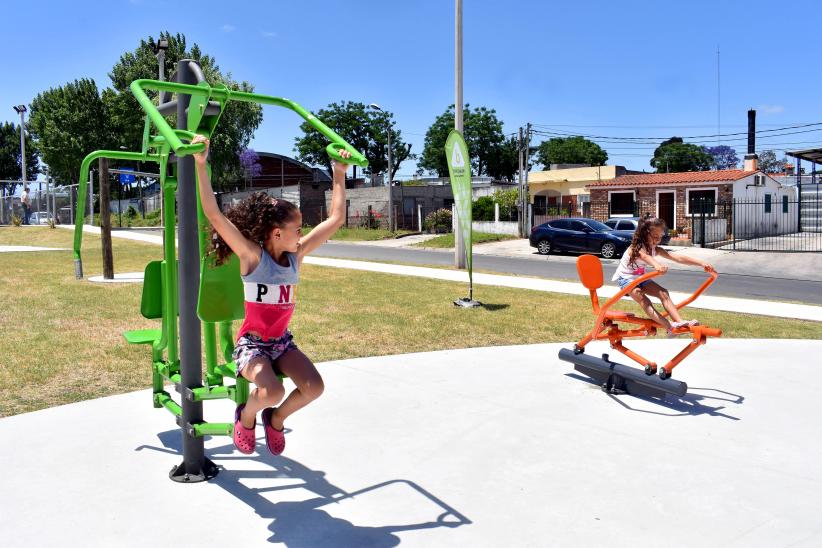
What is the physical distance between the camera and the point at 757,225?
109ft

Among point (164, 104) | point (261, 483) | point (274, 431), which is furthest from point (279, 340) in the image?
point (164, 104)

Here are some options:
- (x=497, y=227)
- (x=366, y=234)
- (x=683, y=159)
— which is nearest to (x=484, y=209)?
(x=497, y=227)

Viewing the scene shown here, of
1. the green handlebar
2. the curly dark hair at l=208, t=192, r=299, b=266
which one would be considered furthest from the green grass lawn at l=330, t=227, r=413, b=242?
the curly dark hair at l=208, t=192, r=299, b=266

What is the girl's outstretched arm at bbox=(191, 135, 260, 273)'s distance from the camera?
3248 millimetres

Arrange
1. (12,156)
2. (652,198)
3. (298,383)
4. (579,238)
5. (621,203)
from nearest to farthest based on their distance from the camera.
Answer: (298,383) < (579,238) < (652,198) < (621,203) < (12,156)

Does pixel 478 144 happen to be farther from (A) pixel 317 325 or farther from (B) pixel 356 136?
(A) pixel 317 325

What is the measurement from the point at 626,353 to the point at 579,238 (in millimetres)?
19876

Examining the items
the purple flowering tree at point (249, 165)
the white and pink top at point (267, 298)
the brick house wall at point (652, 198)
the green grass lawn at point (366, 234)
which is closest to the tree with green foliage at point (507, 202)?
the brick house wall at point (652, 198)

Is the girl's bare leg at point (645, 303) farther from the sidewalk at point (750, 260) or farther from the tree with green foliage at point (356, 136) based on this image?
the tree with green foliage at point (356, 136)

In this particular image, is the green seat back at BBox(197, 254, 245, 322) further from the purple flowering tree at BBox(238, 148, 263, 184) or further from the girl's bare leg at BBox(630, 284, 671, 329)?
the purple flowering tree at BBox(238, 148, 263, 184)

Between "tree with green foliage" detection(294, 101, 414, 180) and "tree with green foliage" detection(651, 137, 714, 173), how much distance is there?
36.3 m

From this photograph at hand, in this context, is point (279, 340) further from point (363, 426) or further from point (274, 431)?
point (363, 426)

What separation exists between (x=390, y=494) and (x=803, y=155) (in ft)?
111

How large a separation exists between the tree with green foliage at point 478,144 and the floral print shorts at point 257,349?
76040 mm
